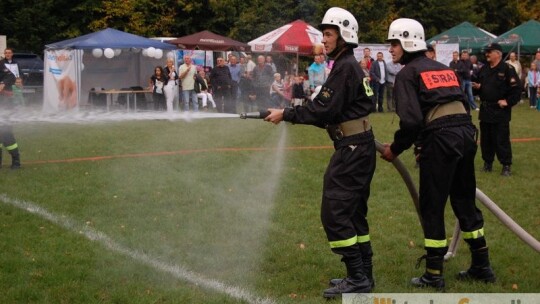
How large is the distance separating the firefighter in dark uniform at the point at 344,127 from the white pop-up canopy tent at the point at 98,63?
1444 cm

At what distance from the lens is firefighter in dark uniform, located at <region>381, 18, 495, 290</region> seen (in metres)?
5.36

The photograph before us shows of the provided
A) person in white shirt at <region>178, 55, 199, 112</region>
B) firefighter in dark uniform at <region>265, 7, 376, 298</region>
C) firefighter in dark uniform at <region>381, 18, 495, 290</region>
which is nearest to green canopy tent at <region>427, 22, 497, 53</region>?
person in white shirt at <region>178, 55, 199, 112</region>

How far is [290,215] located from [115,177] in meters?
3.36

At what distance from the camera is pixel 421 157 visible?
18.2 ft

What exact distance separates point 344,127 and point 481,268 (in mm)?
1697

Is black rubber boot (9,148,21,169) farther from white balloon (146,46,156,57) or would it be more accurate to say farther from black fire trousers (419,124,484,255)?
white balloon (146,46,156,57)

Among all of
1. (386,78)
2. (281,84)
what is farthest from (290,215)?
(386,78)

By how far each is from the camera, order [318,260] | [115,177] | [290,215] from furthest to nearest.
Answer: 1. [115,177]
2. [290,215]
3. [318,260]

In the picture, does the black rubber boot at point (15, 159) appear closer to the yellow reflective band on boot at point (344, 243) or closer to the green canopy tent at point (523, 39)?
the yellow reflective band on boot at point (344, 243)

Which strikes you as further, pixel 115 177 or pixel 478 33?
pixel 478 33

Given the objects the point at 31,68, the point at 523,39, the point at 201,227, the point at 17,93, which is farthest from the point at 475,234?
the point at 523,39

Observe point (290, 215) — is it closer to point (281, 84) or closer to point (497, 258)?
point (497, 258)

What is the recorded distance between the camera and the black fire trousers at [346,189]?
531 centimetres

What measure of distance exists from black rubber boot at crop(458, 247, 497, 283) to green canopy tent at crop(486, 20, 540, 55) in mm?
25413
